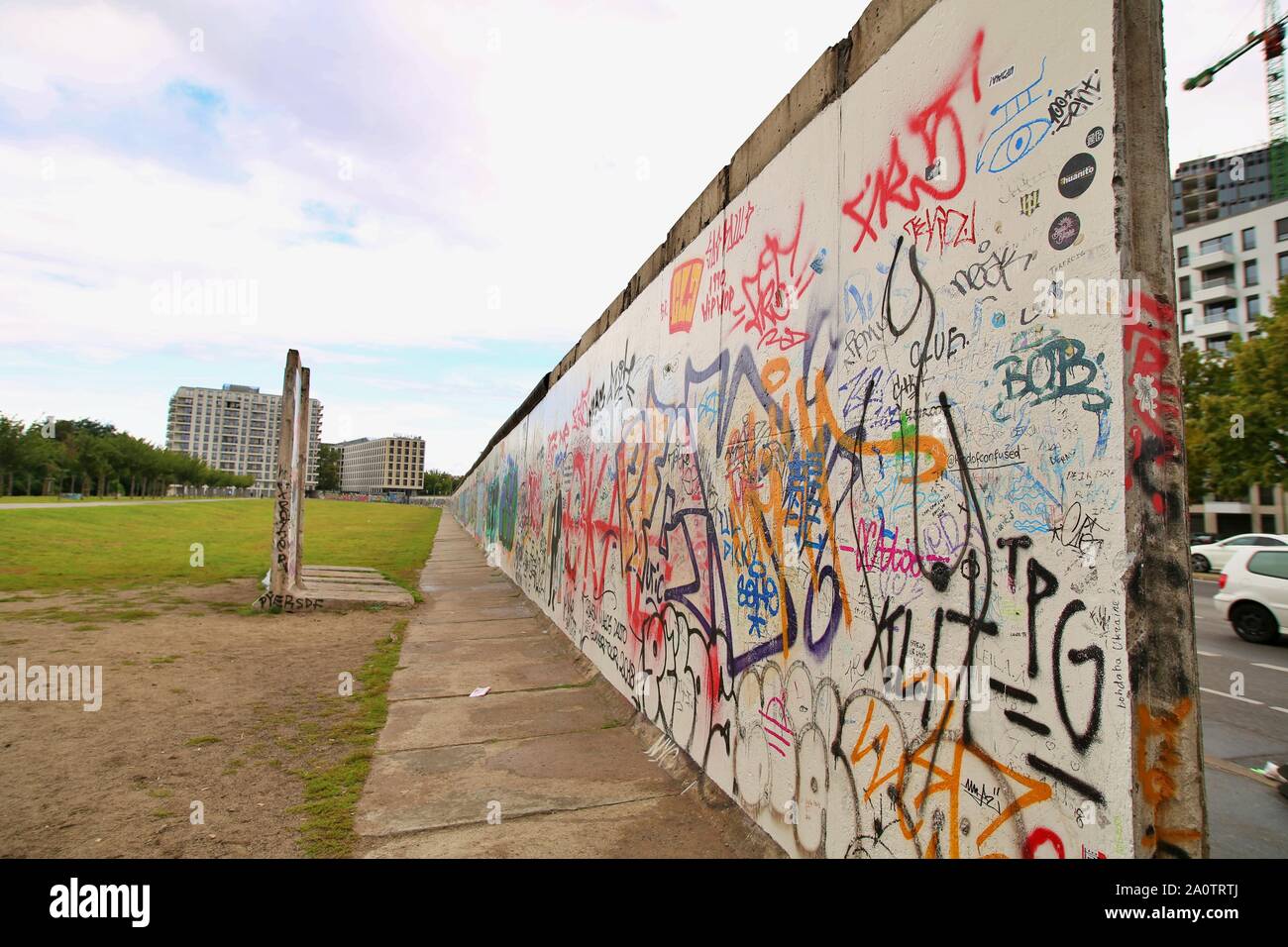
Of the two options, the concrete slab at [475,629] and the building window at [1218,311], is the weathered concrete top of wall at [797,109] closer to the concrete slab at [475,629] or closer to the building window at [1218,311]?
the concrete slab at [475,629]

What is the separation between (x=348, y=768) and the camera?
4594mm

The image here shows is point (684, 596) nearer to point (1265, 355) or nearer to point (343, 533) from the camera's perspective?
point (1265, 355)

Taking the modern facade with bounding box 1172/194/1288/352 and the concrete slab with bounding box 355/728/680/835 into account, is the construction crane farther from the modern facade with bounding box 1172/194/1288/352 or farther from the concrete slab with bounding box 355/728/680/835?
Result: the concrete slab with bounding box 355/728/680/835

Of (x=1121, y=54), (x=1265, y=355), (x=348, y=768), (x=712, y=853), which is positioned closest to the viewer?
(x=1121, y=54)

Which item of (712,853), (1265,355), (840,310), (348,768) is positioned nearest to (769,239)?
(840,310)

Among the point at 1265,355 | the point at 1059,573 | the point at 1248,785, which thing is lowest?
the point at 1248,785

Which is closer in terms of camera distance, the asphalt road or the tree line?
the asphalt road

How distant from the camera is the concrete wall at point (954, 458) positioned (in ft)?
5.81

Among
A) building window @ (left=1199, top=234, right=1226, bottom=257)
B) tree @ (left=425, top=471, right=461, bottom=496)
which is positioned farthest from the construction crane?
tree @ (left=425, top=471, right=461, bottom=496)

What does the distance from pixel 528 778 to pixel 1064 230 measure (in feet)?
13.5

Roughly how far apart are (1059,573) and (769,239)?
8.28 ft

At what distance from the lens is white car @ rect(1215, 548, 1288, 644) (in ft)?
33.2

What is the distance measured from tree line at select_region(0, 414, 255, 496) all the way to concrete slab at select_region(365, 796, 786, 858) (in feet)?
247

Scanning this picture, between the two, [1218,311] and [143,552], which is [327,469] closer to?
[143,552]
